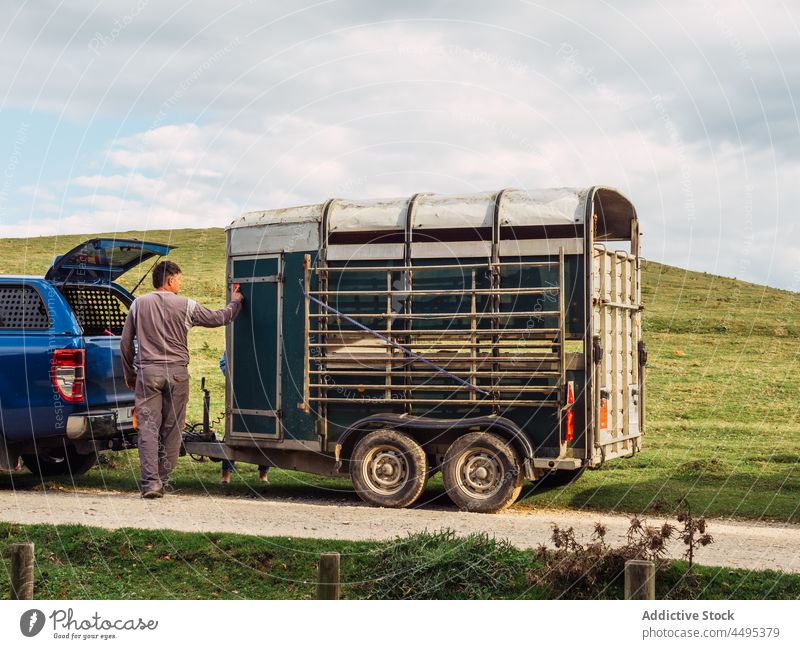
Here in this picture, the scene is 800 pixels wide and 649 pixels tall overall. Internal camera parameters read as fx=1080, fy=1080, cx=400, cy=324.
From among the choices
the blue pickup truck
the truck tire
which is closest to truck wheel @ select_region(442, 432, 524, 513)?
the blue pickup truck

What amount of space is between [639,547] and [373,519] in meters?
3.32

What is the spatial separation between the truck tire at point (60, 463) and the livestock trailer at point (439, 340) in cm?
244

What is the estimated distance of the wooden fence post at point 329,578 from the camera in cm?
641

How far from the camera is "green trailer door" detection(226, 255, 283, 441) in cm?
1245

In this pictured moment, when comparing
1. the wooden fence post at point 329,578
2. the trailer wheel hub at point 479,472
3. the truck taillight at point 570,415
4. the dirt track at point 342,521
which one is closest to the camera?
the wooden fence post at point 329,578

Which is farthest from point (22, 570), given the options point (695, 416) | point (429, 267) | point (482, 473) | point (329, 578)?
point (695, 416)

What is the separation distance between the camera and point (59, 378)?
11.8 metres

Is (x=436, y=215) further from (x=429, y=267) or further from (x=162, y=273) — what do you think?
(x=162, y=273)

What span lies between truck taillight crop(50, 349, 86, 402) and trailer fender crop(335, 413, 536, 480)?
9.61 ft

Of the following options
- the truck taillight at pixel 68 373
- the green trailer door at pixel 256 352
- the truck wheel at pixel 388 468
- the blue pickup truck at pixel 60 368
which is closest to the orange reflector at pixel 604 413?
the truck wheel at pixel 388 468

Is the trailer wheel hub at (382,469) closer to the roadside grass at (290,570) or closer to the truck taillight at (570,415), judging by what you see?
the truck taillight at (570,415)

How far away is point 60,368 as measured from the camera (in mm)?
11805

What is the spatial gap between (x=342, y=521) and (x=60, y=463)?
17.1 ft

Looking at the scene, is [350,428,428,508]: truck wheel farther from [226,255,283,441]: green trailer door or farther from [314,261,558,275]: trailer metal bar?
[314,261,558,275]: trailer metal bar
